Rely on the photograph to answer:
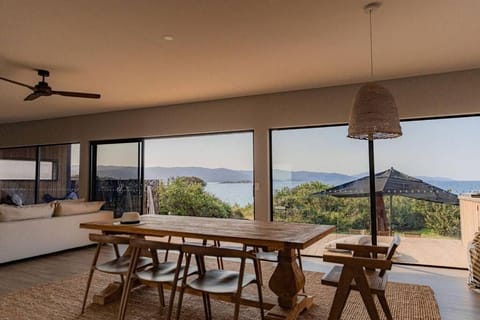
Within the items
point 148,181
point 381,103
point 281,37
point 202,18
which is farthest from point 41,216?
point 381,103

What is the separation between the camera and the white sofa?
4422mm

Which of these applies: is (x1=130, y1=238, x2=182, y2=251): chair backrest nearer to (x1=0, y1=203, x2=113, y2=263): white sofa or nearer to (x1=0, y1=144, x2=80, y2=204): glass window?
(x1=0, y1=203, x2=113, y2=263): white sofa

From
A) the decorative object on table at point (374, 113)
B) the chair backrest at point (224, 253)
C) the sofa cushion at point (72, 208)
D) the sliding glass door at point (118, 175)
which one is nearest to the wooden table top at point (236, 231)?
the chair backrest at point (224, 253)

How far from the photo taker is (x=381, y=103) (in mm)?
2391

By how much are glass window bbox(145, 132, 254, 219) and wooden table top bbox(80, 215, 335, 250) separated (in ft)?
7.78

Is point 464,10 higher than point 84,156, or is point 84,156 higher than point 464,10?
point 464,10

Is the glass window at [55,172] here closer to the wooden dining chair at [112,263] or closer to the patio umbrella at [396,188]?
the wooden dining chair at [112,263]

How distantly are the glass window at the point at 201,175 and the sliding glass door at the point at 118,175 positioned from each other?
193 mm

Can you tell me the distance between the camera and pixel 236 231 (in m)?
2.73

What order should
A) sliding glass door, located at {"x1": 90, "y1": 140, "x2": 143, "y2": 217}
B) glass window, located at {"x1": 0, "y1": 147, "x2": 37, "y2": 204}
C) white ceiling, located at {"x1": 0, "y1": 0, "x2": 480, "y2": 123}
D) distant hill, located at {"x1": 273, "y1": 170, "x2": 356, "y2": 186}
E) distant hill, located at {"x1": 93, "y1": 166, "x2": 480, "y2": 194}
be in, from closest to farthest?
white ceiling, located at {"x1": 0, "y1": 0, "x2": 480, "y2": 123} < distant hill, located at {"x1": 93, "y1": 166, "x2": 480, "y2": 194} < distant hill, located at {"x1": 273, "y1": 170, "x2": 356, "y2": 186} < sliding glass door, located at {"x1": 90, "y1": 140, "x2": 143, "y2": 217} < glass window, located at {"x1": 0, "y1": 147, "x2": 37, "y2": 204}

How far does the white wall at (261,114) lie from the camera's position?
4.21 metres

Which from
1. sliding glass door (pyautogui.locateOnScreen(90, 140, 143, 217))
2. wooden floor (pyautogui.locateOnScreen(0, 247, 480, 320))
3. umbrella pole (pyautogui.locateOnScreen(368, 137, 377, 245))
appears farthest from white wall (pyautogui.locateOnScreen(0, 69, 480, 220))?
wooden floor (pyautogui.locateOnScreen(0, 247, 480, 320))

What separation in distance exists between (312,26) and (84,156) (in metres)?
5.67

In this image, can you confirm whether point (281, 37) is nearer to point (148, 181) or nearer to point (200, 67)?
point (200, 67)
